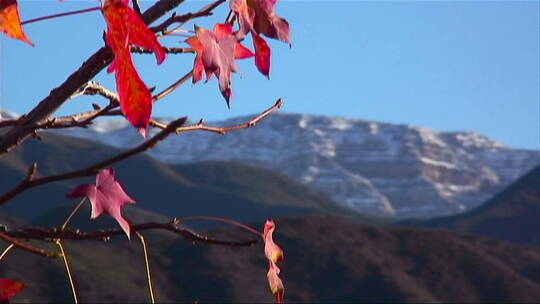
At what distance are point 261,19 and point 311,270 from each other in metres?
9.31

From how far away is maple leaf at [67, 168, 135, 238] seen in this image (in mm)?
513

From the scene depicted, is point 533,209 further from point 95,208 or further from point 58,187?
point 95,208

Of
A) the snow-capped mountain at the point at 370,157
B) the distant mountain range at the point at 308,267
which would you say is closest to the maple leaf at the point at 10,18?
the distant mountain range at the point at 308,267

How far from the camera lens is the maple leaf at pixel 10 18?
0.49 metres

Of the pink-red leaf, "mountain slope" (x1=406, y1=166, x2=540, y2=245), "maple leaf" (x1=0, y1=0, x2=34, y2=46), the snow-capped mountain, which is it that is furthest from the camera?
the snow-capped mountain

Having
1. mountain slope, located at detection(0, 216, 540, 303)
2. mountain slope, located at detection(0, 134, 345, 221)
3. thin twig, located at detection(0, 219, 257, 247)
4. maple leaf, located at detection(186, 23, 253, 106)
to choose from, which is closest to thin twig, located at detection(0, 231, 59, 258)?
thin twig, located at detection(0, 219, 257, 247)

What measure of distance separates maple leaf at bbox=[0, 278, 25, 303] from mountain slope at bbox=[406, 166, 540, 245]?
17.6 meters

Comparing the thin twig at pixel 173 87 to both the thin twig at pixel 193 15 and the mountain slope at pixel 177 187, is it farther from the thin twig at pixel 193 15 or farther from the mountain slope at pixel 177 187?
the mountain slope at pixel 177 187

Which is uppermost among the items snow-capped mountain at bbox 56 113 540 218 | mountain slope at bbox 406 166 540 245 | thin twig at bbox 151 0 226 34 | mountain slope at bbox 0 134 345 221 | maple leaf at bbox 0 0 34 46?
maple leaf at bbox 0 0 34 46

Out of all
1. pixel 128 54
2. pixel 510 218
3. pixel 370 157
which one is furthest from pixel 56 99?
pixel 370 157

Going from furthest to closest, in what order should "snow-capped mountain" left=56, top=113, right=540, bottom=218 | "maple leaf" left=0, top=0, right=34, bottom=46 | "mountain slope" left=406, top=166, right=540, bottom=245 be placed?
"snow-capped mountain" left=56, top=113, right=540, bottom=218 < "mountain slope" left=406, top=166, right=540, bottom=245 < "maple leaf" left=0, top=0, right=34, bottom=46

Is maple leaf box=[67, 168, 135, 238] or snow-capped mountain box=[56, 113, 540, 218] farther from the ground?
maple leaf box=[67, 168, 135, 238]

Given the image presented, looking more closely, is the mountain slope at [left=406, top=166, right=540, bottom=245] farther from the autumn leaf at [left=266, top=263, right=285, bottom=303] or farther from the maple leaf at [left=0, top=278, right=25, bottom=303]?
the maple leaf at [left=0, top=278, right=25, bottom=303]

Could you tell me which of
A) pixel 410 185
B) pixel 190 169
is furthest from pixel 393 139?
pixel 190 169
